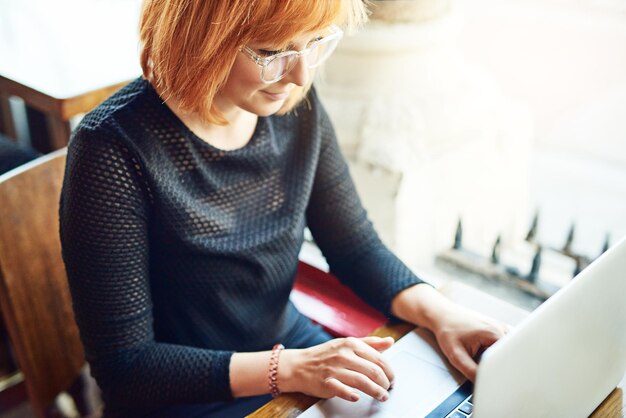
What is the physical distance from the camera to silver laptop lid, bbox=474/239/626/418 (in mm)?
654

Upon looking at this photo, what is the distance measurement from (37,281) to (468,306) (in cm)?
81

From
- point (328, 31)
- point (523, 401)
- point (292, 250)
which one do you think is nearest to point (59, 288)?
point (292, 250)

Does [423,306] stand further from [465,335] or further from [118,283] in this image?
[118,283]

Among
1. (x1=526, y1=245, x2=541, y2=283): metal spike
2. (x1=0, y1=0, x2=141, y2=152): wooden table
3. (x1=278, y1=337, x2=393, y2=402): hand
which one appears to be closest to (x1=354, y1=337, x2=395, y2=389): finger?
(x1=278, y1=337, x2=393, y2=402): hand

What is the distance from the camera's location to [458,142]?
1865 mm

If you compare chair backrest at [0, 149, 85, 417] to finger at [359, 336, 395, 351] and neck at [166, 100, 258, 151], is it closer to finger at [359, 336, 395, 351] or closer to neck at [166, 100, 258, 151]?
neck at [166, 100, 258, 151]

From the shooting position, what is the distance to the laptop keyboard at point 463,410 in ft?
2.88

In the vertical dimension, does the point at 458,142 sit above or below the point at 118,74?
below

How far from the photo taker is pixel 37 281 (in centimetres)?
124

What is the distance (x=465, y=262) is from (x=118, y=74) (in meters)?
1.16

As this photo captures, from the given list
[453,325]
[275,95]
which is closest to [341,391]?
[453,325]

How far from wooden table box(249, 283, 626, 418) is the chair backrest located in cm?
56

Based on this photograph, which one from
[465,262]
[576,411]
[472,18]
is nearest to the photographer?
[576,411]

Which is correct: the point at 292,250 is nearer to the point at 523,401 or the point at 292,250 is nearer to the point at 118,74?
the point at 523,401
